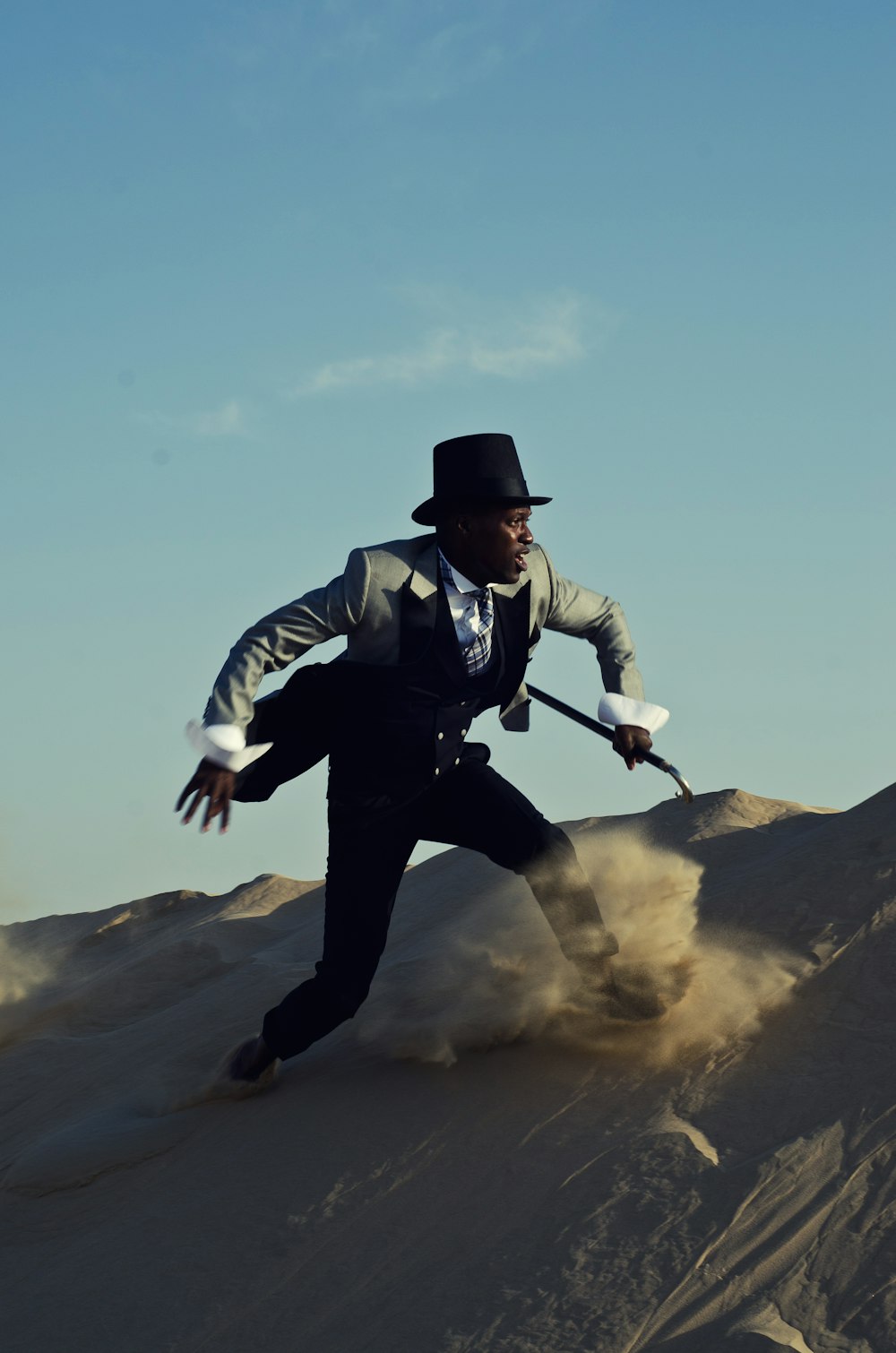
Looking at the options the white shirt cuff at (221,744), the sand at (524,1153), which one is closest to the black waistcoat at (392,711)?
the white shirt cuff at (221,744)

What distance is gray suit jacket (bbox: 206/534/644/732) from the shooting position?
4.19 metres

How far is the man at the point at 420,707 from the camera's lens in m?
4.30

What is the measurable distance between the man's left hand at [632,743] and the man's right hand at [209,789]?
1.28 m

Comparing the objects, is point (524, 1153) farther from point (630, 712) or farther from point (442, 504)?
point (442, 504)

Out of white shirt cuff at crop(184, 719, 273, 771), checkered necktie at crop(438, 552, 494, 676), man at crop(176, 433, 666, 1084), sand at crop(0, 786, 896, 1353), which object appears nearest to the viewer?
sand at crop(0, 786, 896, 1353)

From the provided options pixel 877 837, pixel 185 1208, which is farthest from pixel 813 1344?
pixel 877 837

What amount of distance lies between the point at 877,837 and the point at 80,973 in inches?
229

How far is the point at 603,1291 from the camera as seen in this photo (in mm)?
3467

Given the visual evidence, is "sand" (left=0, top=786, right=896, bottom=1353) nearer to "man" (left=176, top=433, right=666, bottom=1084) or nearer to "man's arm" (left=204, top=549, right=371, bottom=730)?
"man" (left=176, top=433, right=666, bottom=1084)

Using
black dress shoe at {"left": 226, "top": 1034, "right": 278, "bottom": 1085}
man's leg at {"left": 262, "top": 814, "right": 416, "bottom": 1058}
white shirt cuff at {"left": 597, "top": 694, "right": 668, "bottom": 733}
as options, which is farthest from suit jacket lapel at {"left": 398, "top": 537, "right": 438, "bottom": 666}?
black dress shoe at {"left": 226, "top": 1034, "right": 278, "bottom": 1085}

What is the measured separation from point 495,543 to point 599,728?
28.6 inches

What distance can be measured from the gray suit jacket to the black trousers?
511 millimetres

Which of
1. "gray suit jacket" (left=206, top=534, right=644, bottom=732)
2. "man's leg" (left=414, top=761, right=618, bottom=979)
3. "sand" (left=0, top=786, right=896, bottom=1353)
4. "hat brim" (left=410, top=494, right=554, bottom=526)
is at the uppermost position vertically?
"hat brim" (left=410, top=494, right=554, bottom=526)

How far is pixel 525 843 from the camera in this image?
4367 mm
